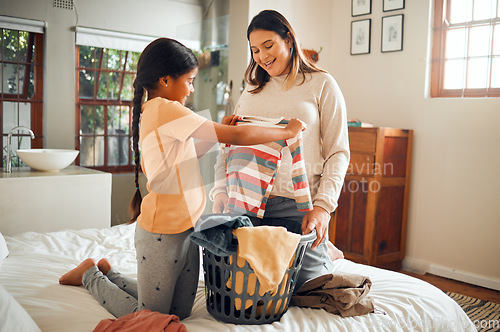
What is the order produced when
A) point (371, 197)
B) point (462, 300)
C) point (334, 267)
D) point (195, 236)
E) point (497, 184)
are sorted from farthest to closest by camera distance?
point (371, 197), point (497, 184), point (462, 300), point (334, 267), point (195, 236)

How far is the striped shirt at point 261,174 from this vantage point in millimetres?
1459

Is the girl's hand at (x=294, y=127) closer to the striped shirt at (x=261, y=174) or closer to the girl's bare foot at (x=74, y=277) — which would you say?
the striped shirt at (x=261, y=174)

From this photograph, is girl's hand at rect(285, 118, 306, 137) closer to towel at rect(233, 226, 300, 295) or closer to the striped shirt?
the striped shirt

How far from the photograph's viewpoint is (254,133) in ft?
4.35

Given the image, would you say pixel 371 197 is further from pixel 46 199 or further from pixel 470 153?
pixel 46 199

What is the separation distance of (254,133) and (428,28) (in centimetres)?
270

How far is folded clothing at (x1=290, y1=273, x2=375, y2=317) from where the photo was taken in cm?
137

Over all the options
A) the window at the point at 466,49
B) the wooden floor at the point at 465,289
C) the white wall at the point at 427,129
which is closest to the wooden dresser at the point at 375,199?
the white wall at the point at 427,129

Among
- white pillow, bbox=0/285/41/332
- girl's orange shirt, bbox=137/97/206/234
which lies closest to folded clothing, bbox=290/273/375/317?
girl's orange shirt, bbox=137/97/206/234

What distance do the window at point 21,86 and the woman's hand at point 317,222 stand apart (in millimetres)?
3094

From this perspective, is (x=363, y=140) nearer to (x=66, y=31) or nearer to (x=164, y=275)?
(x=164, y=275)

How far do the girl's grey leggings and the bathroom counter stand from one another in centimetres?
169

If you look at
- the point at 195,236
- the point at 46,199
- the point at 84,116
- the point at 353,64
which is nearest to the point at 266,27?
the point at 195,236

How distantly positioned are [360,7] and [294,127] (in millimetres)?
2894
